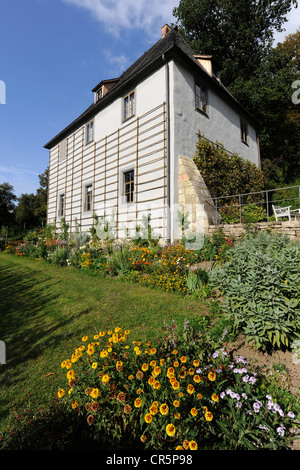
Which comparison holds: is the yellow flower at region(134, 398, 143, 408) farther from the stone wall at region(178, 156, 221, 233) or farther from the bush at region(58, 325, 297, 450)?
the stone wall at region(178, 156, 221, 233)

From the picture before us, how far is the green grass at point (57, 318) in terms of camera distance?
2.49m

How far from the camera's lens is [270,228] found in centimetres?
670

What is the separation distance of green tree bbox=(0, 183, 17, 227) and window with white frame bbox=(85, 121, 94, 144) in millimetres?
22083

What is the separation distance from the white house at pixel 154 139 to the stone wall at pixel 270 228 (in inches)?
30.8

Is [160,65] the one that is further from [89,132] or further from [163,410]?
[163,410]

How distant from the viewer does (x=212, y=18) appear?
1802 centimetres

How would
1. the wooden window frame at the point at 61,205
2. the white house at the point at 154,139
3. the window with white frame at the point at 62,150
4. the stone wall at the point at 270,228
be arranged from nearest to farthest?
the stone wall at the point at 270,228
the white house at the point at 154,139
the wooden window frame at the point at 61,205
the window with white frame at the point at 62,150

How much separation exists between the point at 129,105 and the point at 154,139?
298 centimetres

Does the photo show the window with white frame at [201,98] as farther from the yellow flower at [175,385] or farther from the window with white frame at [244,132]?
the yellow flower at [175,385]

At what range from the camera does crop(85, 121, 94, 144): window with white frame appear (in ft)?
43.9

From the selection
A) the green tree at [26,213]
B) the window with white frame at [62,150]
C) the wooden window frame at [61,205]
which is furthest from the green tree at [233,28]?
the green tree at [26,213]

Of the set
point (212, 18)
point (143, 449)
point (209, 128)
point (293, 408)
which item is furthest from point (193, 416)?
point (212, 18)
